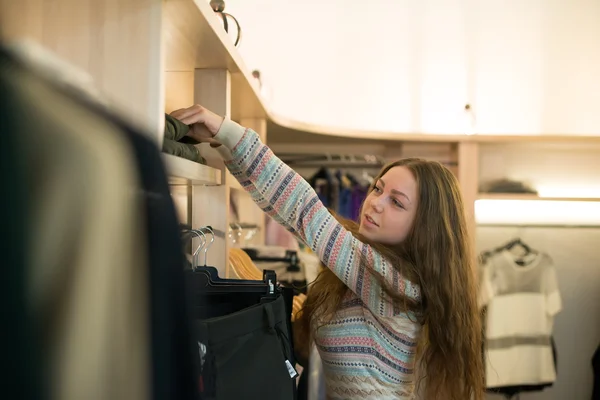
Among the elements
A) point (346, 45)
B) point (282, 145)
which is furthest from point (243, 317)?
Result: point (346, 45)

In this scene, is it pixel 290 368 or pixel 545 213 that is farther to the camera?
pixel 545 213

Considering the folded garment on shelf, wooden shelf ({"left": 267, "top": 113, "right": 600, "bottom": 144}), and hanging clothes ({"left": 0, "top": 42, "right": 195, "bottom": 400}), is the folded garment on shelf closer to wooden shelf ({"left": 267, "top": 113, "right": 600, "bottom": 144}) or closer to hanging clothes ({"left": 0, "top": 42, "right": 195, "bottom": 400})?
hanging clothes ({"left": 0, "top": 42, "right": 195, "bottom": 400})

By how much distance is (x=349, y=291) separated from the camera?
141cm

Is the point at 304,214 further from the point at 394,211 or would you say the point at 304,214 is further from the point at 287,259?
the point at 287,259

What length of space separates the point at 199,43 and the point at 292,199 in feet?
1.15

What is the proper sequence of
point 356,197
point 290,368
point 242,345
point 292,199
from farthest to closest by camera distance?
point 356,197 < point 292,199 < point 290,368 < point 242,345

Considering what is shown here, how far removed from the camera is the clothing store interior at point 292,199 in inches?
15.0

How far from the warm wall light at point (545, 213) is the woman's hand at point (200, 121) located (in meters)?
2.62

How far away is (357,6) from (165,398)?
3.26m

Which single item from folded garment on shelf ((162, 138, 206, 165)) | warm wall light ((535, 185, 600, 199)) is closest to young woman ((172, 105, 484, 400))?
folded garment on shelf ((162, 138, 206, 165))

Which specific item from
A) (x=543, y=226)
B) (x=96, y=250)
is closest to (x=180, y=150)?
(x=96, y=250)

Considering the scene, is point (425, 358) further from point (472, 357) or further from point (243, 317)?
point (243, 317)

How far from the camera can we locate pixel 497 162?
342 cm

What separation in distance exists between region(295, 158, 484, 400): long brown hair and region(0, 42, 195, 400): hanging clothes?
0.93m
